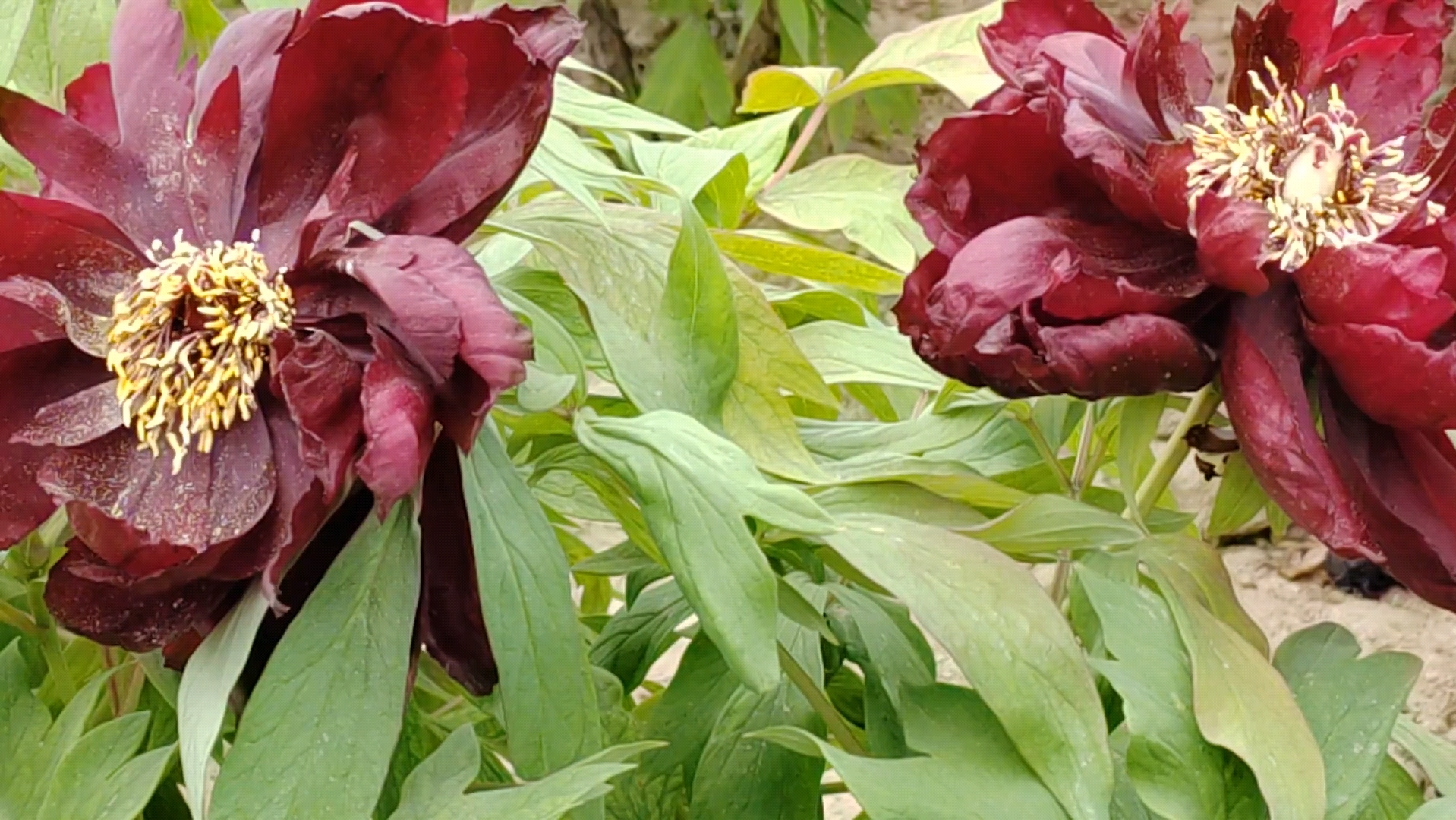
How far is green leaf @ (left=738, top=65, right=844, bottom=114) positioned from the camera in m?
0.47

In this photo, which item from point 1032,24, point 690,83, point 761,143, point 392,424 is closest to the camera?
point 392,424

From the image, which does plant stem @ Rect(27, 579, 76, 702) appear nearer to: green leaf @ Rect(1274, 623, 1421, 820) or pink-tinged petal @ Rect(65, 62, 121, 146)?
pink-tinged petal @ Rect(65, 62, 121, 146)

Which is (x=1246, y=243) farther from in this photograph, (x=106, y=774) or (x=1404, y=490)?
(x=106, y=774)

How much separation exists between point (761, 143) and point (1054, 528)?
0.69 feet

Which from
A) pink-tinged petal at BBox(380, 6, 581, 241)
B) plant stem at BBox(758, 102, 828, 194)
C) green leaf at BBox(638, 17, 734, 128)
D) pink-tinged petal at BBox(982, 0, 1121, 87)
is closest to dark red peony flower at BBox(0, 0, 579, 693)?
pink-tinged petal at BBox(380, 6, 581, 241)

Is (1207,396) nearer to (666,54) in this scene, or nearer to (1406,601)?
(1406,601)

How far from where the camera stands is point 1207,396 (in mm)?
303

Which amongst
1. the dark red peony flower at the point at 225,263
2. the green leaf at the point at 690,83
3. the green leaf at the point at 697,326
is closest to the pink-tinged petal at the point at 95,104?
the dark red peony flower at the point at 225,263

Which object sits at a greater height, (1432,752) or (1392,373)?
(1392,373)

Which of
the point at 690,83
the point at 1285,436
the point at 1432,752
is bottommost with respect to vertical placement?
the point at 690,83

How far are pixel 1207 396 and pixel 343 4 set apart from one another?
190mm

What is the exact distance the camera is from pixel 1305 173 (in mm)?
294

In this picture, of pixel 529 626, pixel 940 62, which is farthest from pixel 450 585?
pixel 940 62

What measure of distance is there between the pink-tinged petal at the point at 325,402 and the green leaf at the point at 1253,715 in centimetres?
16
